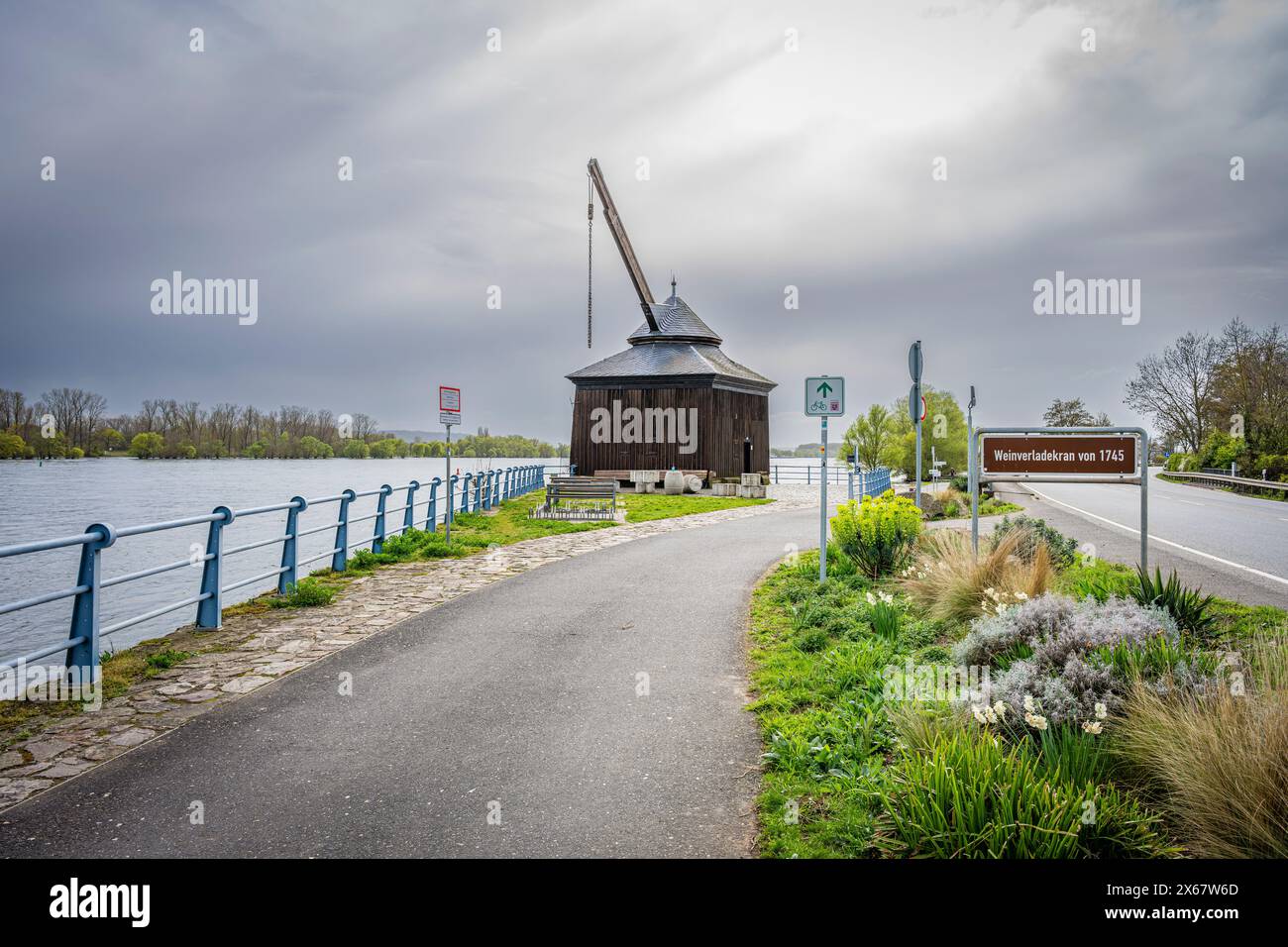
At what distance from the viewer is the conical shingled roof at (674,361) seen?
120 ft

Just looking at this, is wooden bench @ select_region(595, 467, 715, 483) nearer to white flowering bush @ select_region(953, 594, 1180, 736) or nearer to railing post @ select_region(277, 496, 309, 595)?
railing post @ select_region(277, 496, 309, 595)

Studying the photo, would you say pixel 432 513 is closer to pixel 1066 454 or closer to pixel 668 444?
pixel 1066 454

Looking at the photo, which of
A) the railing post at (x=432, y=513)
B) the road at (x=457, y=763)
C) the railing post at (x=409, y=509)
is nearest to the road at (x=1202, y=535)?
the road at (x=457, y=763)

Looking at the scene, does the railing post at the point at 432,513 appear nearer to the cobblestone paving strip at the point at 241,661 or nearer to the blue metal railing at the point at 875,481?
the cobblestone paving strip at the point at 241,661

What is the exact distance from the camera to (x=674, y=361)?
38062 mm

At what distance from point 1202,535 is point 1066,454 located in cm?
1014

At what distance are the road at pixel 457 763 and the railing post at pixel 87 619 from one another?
1536 millimetres

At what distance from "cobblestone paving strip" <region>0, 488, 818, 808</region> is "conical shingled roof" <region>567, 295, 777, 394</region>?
22.1 m

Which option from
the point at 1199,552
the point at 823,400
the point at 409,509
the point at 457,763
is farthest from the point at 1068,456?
the point at 409,509

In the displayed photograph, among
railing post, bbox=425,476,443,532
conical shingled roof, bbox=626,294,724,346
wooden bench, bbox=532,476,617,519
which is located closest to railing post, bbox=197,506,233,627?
railing post, bbox=425,476,443,532

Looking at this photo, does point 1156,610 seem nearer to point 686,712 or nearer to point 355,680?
point 686,712

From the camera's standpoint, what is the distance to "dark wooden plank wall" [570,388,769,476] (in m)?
36.0
